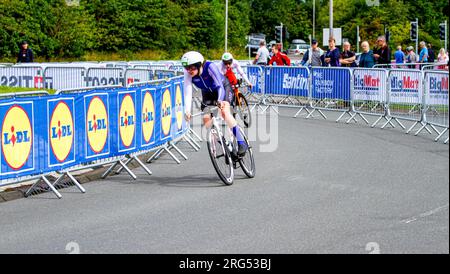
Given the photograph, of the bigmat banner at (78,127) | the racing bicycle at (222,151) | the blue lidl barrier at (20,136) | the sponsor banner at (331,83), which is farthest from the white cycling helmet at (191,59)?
the sponsor banner at (331,83)

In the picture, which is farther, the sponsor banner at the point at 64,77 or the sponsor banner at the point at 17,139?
the sponsor banner at the point at 64,77

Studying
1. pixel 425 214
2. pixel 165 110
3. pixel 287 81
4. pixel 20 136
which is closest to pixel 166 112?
pixel 165 110

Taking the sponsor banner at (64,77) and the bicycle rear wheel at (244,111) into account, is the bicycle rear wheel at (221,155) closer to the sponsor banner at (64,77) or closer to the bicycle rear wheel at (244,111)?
the bicycle rear wheel at (244,111)

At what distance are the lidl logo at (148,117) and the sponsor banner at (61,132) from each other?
2243mm

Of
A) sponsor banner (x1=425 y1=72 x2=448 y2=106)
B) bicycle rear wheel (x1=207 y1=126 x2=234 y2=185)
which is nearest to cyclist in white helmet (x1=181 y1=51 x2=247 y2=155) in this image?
bicycle rear wheel (x1=207 y1=126 x2=234 y2=185)

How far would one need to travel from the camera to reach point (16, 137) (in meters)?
12.3

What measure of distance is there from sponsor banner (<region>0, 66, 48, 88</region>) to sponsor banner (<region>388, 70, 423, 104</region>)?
1357 centimetres

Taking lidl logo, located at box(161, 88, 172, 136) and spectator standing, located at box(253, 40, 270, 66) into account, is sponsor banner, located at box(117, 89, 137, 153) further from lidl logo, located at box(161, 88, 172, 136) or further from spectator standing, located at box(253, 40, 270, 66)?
spectator standing, located at box(253, 40, 270, 66)

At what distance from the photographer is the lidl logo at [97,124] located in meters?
13.8

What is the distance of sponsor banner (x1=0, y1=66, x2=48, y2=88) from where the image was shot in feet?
104

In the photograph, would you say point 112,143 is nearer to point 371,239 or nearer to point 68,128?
point 68,128

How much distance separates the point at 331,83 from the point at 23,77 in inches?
498

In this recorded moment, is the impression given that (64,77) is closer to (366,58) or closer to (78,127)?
(366,58)

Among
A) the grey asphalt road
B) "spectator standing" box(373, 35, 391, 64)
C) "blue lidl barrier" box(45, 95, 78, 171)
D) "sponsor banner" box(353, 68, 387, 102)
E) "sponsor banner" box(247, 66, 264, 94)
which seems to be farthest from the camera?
"sponsor banner" box(247, 66, 264, 94)
